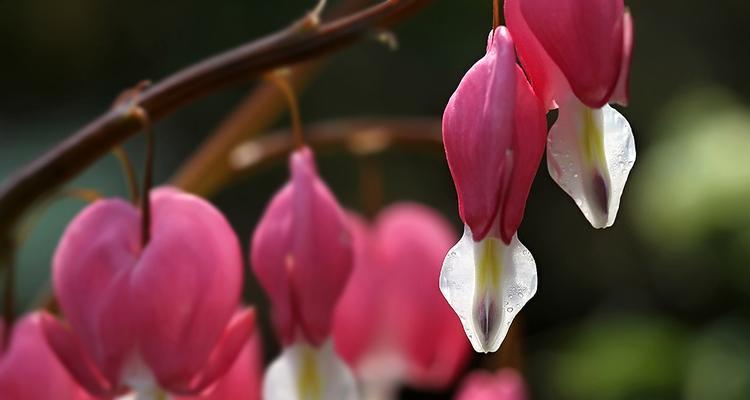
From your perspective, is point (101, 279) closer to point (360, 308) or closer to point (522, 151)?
point (522, 151)

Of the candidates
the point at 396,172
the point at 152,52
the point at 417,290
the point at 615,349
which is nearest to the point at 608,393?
the point at 615,349

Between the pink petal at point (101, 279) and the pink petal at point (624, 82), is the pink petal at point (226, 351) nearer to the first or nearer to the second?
the pink petal at point (101, 279)

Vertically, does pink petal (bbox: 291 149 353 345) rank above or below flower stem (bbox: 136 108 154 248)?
below

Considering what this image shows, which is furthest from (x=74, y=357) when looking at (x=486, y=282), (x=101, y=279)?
(x=486, y=282)

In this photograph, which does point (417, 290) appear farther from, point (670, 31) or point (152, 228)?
point (670, 31)

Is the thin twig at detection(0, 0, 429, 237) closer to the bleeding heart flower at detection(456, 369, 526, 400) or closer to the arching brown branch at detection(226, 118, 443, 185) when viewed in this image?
the arching brown branch at detection(226, 118, 443, 185)

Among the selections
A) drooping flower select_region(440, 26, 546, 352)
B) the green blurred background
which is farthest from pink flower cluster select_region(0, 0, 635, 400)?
the green blurred background
